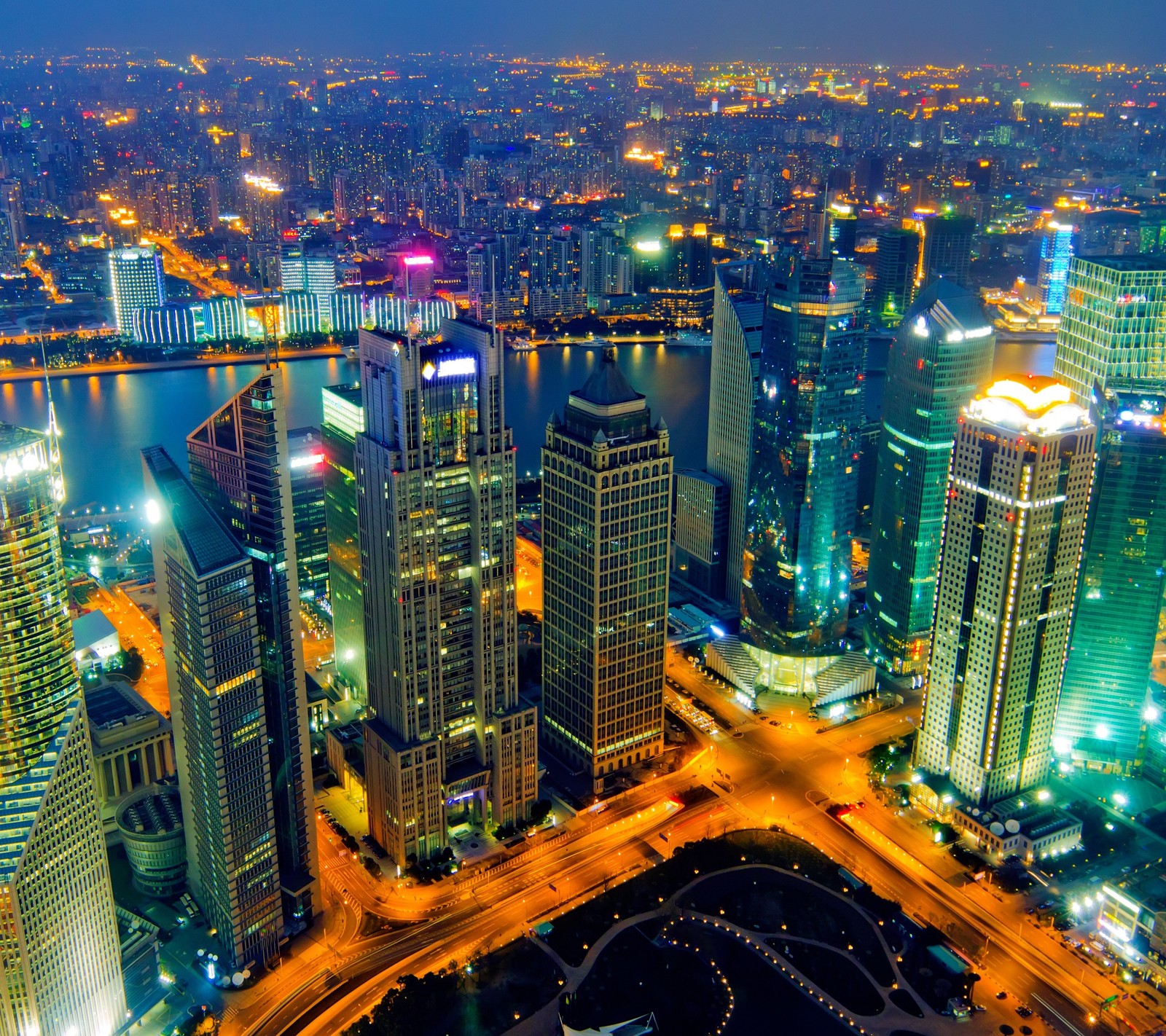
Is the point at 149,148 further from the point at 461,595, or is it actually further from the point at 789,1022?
the point at 789,1022

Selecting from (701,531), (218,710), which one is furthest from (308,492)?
(218,710)

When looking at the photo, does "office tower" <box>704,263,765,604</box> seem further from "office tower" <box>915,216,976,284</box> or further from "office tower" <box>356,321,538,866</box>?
→ "office tower" <box>915,216,976,284</box>

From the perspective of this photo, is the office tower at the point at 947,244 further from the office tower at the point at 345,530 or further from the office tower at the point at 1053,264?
the office tower at the point at 345,530

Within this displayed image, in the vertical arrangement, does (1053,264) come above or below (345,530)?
above

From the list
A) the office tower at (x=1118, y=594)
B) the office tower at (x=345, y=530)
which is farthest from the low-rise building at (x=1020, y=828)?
the office tower at (x=345, y=530)

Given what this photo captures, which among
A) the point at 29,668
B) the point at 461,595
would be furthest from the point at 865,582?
the point at 29,668

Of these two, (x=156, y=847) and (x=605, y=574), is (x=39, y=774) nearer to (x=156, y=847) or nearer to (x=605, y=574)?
(x=156, y=847)

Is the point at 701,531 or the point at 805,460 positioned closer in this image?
the point at 805,460
